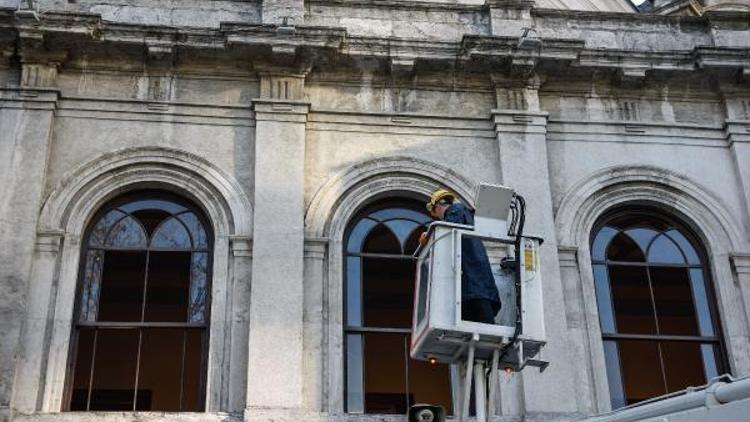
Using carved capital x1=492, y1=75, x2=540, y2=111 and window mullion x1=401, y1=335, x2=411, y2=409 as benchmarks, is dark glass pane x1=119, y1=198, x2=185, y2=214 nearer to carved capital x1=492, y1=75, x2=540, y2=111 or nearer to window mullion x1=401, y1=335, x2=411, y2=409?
window mullion x1=401, y1=335, x2=411, y2=409

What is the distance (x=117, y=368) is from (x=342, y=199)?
3.33 meters

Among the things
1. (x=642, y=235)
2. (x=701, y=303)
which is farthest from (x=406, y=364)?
(x=701, y=303)

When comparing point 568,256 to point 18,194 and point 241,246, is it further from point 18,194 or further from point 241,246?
point 18,194

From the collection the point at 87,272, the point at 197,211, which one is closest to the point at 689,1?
the point at 197,211

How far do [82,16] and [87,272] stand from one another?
3194 millimetres

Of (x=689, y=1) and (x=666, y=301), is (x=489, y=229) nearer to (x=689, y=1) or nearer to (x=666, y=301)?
(x=666, y=301)

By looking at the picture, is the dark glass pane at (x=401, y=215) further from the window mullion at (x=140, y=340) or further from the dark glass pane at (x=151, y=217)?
Answer: the window mullion at (x=140, y=340)

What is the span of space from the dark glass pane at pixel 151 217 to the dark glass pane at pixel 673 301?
6149mm

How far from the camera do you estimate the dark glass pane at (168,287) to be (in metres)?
12.3

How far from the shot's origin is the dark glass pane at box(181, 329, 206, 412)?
38.5ft

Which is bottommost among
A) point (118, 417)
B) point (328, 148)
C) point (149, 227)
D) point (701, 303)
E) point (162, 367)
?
point (118, 417)

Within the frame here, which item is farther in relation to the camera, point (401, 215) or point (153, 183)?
point (401, 215)

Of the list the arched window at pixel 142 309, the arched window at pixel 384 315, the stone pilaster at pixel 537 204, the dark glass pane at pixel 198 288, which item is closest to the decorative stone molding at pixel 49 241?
the arched window at pixel 142 309

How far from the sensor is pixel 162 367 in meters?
12.0
